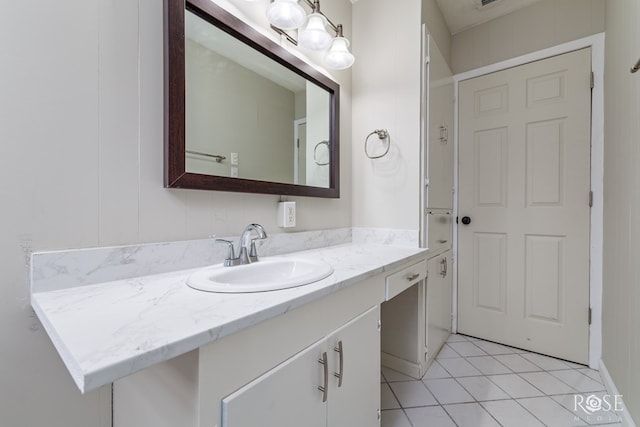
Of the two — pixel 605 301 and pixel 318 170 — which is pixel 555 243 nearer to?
pixel 605 301

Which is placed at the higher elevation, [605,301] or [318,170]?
[318,170]

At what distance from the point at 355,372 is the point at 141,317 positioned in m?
0.70

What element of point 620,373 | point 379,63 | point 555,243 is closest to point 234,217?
point 379,63

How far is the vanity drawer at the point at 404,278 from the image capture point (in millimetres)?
1172

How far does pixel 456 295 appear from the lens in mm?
2271

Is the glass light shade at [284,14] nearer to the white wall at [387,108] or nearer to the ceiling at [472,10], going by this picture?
the white wall at [387,108]

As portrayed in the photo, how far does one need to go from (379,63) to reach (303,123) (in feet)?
2.29

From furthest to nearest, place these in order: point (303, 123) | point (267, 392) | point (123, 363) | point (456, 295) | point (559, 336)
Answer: point (456, 295), point (559, 336), point (303, 123), point (267, 392), point (123, 363)

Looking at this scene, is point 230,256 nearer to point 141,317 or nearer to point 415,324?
point 141,317

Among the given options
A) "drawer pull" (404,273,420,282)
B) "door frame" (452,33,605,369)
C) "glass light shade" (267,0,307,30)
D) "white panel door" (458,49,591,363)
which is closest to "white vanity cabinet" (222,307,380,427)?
"drawer pull" (404,273,420,282)

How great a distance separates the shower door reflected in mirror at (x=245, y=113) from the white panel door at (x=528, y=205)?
4.39ft

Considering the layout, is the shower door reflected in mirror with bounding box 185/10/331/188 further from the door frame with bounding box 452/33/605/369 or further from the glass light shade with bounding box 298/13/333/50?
the door frame with bounding box 452/33/605/369

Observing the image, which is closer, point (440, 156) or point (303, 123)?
point (303, 123)

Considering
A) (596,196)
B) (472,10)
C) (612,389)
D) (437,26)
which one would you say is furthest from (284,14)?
(612,389)
